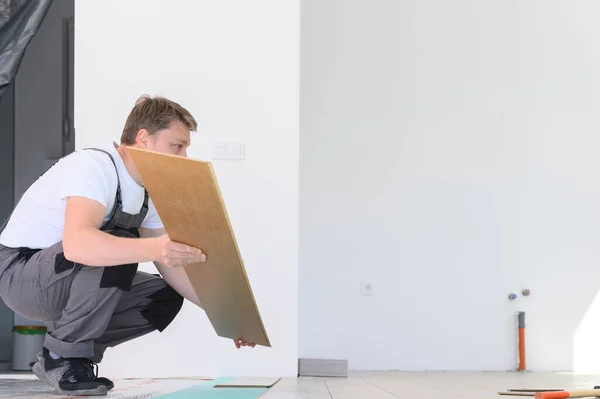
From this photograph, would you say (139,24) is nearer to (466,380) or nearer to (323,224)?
(323,224)

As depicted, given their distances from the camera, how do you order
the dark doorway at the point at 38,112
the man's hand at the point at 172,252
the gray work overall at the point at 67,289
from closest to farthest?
1. the man's hand at the point at 172,252
2. the gray work overall at the point at 67,289
3. the dark doorway at the point at 38,112

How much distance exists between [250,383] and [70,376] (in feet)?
3.21

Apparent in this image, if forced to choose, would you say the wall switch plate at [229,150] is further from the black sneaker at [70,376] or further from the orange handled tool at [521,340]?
the orange handled tool at [521,340]

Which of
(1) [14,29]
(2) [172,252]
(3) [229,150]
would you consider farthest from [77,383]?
(1) [14,29]

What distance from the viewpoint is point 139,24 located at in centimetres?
377

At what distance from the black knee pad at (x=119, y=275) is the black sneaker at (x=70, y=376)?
0.83 feet

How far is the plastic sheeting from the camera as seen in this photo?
3689mm

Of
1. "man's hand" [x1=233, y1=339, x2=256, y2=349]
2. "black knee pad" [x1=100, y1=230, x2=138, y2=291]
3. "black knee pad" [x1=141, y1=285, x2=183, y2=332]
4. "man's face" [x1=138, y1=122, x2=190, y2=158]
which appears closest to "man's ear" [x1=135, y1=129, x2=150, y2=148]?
"man's face" [x1=138, y1=122, x2=190, y2=158]

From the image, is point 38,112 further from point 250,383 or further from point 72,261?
point 72,261

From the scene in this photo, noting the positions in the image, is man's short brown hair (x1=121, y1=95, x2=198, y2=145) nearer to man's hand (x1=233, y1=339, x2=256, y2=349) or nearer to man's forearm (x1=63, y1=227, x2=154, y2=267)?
man's forearm (x1=63, y1=227, x2=154, y2=267)

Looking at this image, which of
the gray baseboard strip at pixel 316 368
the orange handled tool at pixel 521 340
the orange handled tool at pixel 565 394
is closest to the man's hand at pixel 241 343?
the orange handled tool at pixel 565 394

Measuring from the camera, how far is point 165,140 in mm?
2311

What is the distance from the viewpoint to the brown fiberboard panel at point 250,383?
9.78ft

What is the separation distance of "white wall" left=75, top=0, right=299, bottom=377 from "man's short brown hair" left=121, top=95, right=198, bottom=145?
4.36 ft
